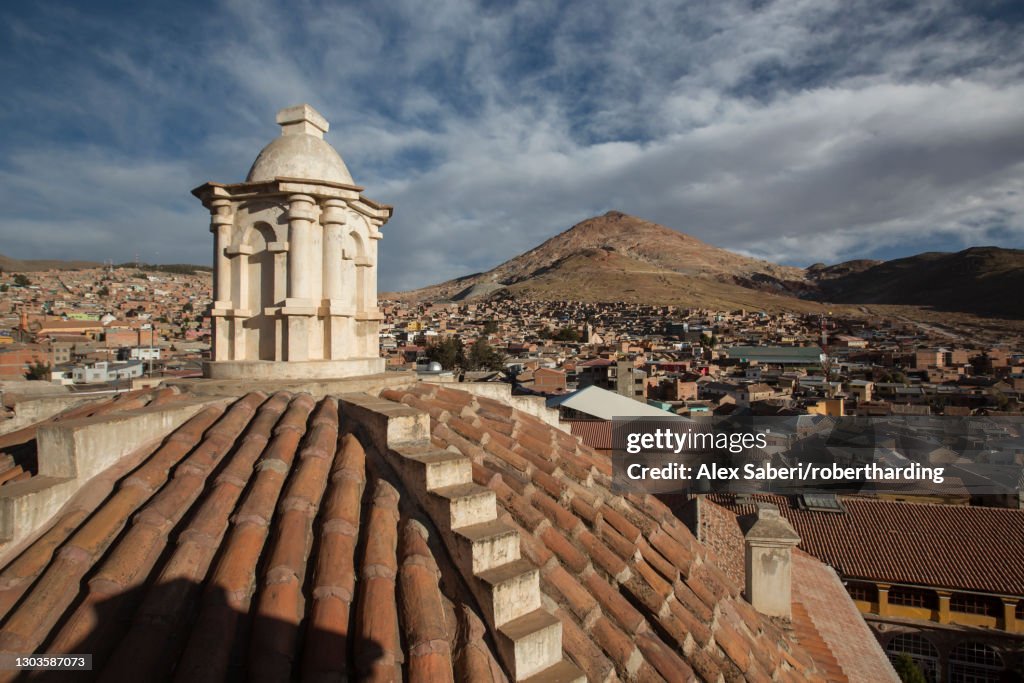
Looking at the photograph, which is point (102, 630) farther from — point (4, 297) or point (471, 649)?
point (4, 297)

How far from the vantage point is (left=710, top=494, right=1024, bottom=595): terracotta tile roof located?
15.1 metres

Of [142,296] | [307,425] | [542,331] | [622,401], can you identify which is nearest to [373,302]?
[307,425]

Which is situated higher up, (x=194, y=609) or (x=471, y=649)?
(x=194, y=609)

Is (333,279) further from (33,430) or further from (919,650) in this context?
(919,650)

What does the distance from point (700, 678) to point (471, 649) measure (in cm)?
150

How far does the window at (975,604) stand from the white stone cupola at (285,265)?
18549 millimetres

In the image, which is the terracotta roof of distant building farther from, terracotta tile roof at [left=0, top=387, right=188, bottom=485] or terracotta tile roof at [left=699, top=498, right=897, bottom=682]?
terracotta tile roof at [left=699, top=498, right=897, bottom=682]

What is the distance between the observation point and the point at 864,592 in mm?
15711

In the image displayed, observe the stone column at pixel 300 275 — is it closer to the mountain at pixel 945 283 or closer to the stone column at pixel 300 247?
the stone column at pixel 300 247

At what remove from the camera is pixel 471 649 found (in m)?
2.29

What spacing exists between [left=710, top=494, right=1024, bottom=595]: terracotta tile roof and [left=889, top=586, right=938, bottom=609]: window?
1.36 feet

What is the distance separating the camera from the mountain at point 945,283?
385 feet

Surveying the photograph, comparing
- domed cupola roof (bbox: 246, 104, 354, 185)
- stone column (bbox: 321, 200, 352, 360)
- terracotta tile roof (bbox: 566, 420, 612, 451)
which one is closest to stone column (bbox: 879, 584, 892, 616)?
terracotta tile roof (bbox: 566, 420, 612, 451)

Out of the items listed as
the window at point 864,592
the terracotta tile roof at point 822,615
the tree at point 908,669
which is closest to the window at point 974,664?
the tree at point 908,669
